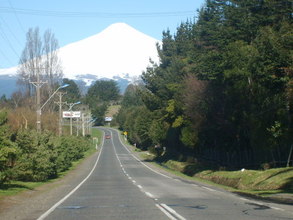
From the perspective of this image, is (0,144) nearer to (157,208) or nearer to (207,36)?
(157,208)

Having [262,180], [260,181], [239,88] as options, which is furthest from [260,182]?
[239,88]

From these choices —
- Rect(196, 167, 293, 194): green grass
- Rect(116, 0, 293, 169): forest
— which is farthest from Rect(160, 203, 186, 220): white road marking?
Rect(116, 0, 293, 169): forest

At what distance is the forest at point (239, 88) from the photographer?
2672 centimetres

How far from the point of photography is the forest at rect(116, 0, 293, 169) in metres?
26.7

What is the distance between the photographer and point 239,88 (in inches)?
1548

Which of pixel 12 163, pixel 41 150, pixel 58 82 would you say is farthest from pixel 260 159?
pixel 58 82

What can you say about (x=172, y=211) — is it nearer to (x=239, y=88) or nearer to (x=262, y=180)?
(x=262, y=180)

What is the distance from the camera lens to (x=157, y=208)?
593 inches

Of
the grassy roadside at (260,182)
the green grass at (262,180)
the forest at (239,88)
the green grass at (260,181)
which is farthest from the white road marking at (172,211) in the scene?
the forest at (239,88)

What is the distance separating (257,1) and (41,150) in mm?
21720

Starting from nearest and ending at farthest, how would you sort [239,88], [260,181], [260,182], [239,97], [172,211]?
1. [172,211]
2. [260,182]
3. [260,181]
4. [239,88]
5. [239,97]

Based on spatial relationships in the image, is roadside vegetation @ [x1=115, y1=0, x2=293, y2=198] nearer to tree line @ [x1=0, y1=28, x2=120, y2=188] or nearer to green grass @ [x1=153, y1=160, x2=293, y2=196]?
green grass @ [x1=153, y1=160, x2=293, y2=196]

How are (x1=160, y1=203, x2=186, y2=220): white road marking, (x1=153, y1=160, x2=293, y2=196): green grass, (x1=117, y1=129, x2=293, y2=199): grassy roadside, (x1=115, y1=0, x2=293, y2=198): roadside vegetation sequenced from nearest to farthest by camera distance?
(x1=160, y1=203, x2=186, y2=220): white road marking, (x1=117, y1=129, x2=293, y2=199): grassy roadside, (x1=153, y1=160, x2=293, y2=196): green grass, (x1=115, y1=0, x2=293, y2=198): roadside vegetation

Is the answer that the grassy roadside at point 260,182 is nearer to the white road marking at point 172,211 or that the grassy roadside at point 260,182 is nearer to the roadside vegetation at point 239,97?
the roadside vegetation at point 239,97
